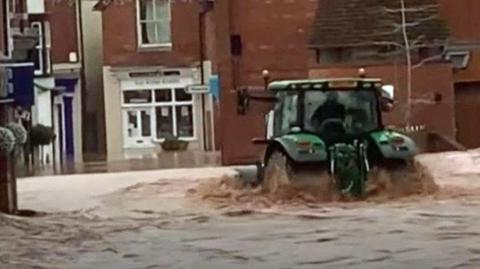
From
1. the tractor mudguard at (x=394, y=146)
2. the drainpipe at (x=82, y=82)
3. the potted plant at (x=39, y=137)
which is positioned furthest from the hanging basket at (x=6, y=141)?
the drainpipe at (x=82, y=82)

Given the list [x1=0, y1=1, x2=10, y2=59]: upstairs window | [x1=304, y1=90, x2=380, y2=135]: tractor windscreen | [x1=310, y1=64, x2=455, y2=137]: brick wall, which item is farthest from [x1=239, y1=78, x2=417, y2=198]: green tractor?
[x1=310, y1=64, x2=455, y2=137]: brick wall

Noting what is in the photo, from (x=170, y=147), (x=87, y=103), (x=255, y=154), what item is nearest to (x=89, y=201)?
(x=255, y=154)

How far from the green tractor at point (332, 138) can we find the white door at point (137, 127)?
3411cm

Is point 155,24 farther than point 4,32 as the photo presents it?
Yes

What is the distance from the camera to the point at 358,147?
22.2 m

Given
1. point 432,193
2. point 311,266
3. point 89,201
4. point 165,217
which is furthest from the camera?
point 89,201

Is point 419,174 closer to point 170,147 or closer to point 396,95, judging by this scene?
point 396,95

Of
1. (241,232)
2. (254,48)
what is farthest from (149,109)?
(241,232)

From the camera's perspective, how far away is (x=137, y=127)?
191 feet

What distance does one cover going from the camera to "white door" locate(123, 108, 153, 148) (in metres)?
57.8

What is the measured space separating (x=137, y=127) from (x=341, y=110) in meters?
35.5

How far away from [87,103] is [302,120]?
37.2 meters

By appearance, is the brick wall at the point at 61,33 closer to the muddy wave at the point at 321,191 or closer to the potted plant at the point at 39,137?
the potted plant at the point at 39,137

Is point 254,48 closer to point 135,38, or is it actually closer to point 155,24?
point 135,38
